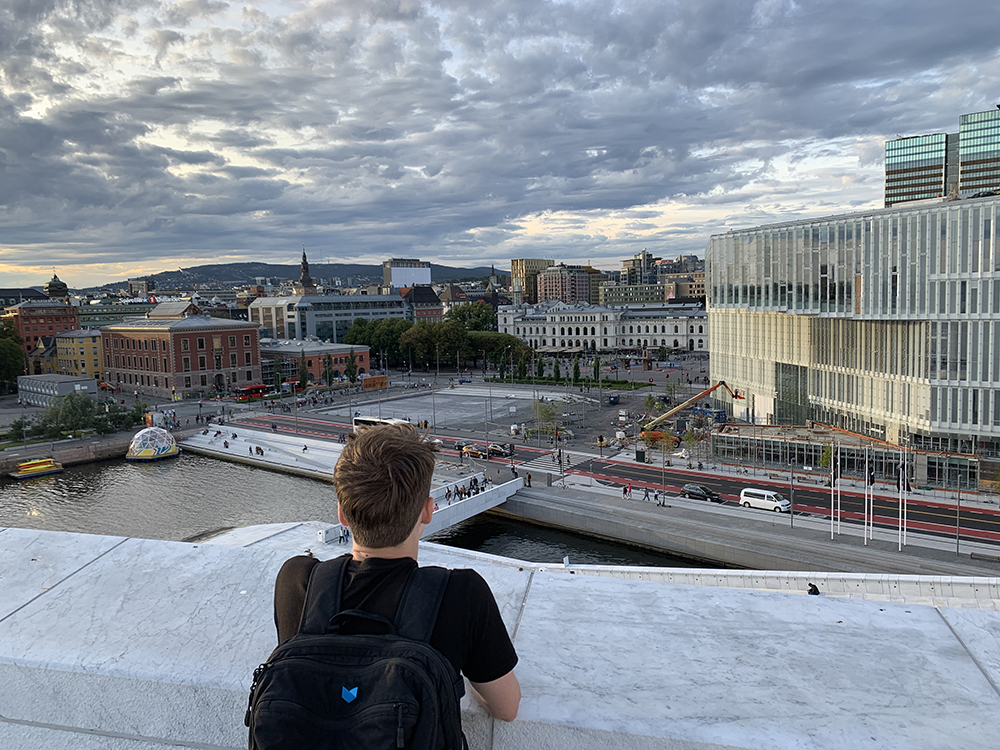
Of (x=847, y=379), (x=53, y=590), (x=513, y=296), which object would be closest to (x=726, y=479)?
(x=847, y=379)

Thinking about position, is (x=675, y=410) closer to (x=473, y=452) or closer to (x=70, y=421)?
(x=473, y=452)

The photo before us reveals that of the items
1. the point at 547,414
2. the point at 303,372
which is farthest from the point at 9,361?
the point at 547,414

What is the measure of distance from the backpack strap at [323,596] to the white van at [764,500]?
2495cm

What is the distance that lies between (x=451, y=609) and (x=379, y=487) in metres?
0.36

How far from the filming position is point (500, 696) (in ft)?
5.96

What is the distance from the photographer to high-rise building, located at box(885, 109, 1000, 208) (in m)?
84.2

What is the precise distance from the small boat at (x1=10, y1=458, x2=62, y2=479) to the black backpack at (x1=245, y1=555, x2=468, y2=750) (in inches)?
1664

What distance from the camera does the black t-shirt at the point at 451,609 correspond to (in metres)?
1.72

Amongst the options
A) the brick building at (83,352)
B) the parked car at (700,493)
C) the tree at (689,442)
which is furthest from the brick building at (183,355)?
the parked car at (700,493)

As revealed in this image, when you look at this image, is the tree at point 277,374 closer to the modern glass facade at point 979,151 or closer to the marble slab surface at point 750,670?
the marble slab surface at point 750,670

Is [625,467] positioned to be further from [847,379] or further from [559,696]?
[559,696]

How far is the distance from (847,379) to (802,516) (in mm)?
11001

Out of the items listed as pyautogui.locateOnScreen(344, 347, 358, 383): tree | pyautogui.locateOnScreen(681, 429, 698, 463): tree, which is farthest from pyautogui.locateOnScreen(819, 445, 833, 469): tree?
pyautogui.locateOnScreen(344, 347, 358, 383): tree

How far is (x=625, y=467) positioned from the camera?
32.4 m
